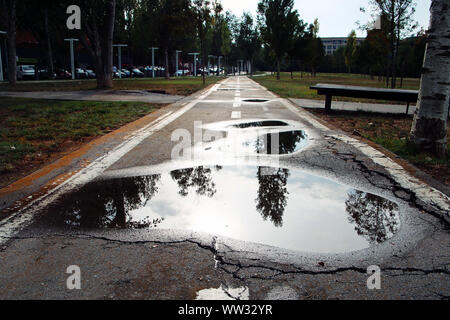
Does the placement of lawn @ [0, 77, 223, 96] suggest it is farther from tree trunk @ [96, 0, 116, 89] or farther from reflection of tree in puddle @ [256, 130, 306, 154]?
reflection of tree in puddle @ [256, 130, 306, 154]

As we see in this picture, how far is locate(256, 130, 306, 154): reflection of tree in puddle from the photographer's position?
19.6ft

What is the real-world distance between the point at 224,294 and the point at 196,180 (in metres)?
2.38

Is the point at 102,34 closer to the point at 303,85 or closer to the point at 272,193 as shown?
the point at 303,85

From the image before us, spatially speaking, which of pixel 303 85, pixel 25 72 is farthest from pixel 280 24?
pixel 25 72

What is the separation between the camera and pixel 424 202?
12.2 feet

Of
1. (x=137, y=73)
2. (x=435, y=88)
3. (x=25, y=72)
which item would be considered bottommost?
(x=435, y=88)

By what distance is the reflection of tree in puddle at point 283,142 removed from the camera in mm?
5988

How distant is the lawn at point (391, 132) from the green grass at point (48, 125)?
17.4ft

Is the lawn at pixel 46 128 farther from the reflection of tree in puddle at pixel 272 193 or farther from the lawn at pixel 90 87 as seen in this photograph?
the lawn at pixel 90 87

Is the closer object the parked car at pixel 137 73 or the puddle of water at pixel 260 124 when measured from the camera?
the puddle of water at pixel 260 124

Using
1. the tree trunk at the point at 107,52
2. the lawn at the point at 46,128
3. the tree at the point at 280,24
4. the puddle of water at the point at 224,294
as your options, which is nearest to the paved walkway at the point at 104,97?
the lawn at the point at 46,128

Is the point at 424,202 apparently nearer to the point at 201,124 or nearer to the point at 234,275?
the point at 234,275

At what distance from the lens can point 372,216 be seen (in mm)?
3445
